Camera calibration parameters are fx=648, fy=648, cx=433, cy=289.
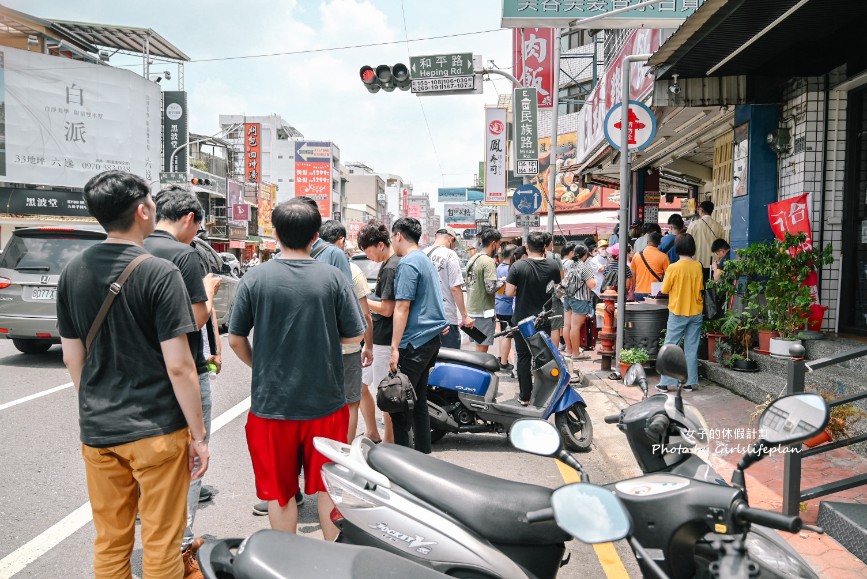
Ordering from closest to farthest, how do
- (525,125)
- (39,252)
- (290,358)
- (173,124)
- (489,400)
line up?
(290,358) < (489,400) < (39,252) < (525,125) < (173,124)

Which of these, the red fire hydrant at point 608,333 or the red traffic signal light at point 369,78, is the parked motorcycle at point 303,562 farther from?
the red traffic signal light at point 369,78

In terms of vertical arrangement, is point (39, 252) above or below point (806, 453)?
above

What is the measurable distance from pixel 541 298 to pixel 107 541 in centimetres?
547

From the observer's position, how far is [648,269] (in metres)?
9.27

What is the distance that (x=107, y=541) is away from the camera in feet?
8.62

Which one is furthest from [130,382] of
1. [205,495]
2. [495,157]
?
[495,157]

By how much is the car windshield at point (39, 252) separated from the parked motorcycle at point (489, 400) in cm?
576

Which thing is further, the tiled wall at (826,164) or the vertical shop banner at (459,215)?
the vertical shop banner at (459,215)

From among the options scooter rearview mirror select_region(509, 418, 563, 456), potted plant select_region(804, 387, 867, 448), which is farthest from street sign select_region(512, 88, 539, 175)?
scooter rearview mirror select_region(509, 418, 563, 456)

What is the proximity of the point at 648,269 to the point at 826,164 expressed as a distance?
2734 millimetres

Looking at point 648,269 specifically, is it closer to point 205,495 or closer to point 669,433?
point 205,495

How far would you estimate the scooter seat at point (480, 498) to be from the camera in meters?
2.11

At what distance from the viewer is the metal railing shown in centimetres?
362

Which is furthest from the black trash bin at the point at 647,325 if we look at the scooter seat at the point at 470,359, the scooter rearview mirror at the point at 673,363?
the scooter rearview mirror at the point at 673,363
